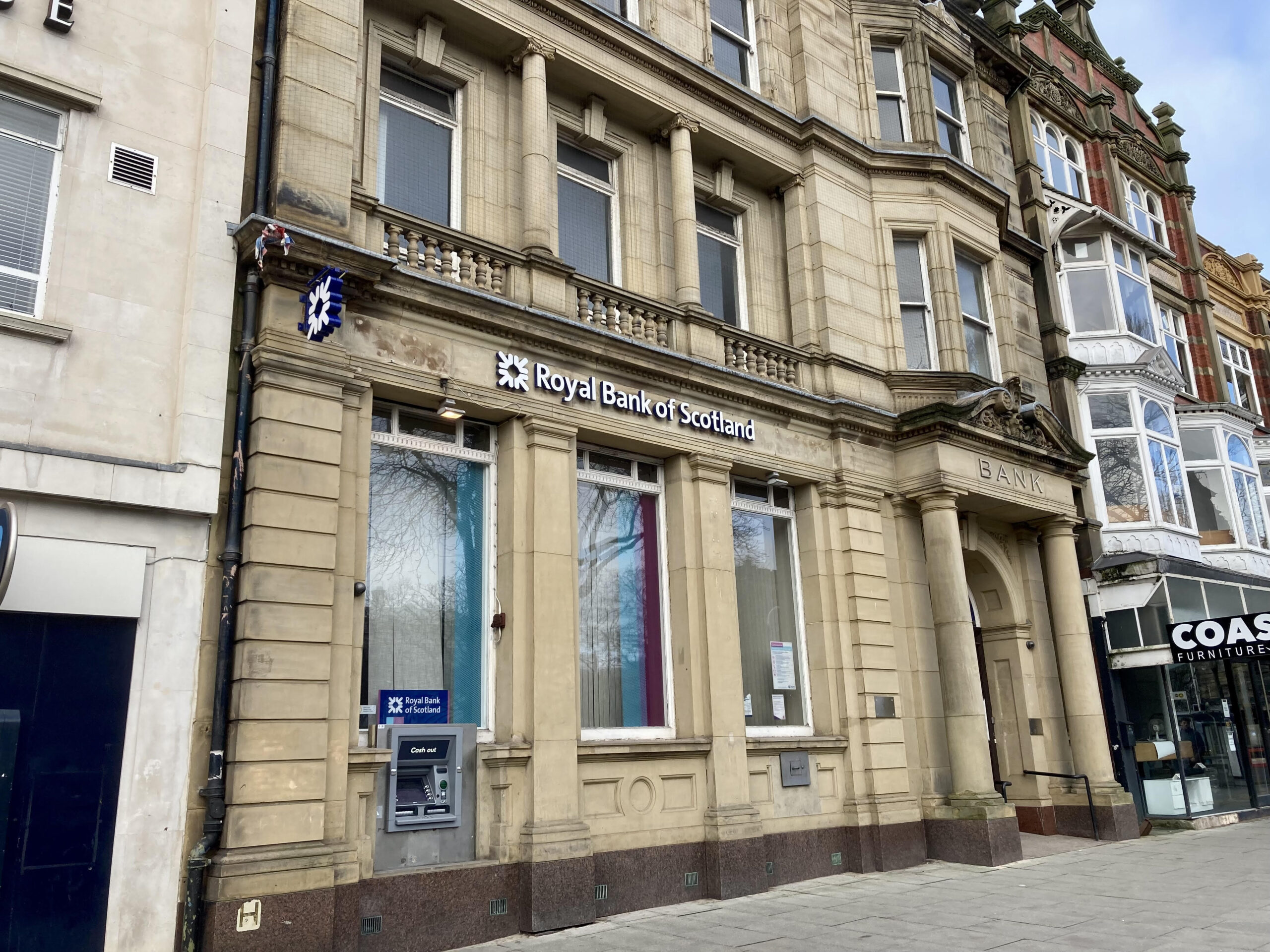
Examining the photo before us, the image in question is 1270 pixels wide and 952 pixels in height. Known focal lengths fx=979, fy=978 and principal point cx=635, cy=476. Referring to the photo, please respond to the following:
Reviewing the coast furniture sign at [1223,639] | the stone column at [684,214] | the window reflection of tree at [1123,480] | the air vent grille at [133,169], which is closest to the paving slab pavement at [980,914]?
the coast furniture sign at [1223,639]

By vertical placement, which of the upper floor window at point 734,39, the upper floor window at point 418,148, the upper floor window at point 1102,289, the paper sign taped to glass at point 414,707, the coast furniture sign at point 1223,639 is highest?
the upper floor window at point 734,39

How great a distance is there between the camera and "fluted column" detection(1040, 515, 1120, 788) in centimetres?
1581

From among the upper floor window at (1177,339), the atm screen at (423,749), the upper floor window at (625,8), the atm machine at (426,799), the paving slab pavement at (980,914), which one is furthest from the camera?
the upper floor window at (1177,339)

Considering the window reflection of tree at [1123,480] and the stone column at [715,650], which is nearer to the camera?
the stone column at [715,650]

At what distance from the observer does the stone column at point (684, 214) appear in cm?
1280

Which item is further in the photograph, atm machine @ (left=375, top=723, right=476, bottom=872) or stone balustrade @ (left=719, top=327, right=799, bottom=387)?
stone balustrade @ (left=719, top=327, right=799, bottom=387)

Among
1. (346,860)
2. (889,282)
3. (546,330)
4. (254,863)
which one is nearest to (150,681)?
(254,863)

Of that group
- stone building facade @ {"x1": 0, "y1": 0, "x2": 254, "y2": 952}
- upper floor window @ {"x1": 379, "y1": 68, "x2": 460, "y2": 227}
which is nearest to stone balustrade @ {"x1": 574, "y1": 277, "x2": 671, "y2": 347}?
upper floor window @ {"x1": 379, "y1": 68, "x2": 460, "y2": 227}

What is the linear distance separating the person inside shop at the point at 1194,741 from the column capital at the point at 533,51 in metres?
16.2

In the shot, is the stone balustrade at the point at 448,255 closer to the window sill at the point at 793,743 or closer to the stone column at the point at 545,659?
the stone column at the point at 545,659

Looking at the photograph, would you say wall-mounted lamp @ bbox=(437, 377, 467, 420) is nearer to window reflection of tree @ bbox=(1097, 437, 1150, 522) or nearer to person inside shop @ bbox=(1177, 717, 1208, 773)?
window reflection of tree @ bbox=(1097, 437, 1150, 522)

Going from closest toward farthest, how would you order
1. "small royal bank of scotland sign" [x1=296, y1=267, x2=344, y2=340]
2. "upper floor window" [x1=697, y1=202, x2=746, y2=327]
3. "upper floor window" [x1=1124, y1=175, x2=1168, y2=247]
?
1. "small royal bank of scotland sign" [x1=296, y1=267, x2=344, y2=340]
2. "upper floor window" [x1=697, y1=202, x2=746, y2=327]
3. "upper floor window" [x1=1124, y1=175, x2=1168, y2=247]

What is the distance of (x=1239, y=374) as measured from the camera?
96.3ft

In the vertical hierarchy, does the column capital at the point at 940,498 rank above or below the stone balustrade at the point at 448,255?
below
